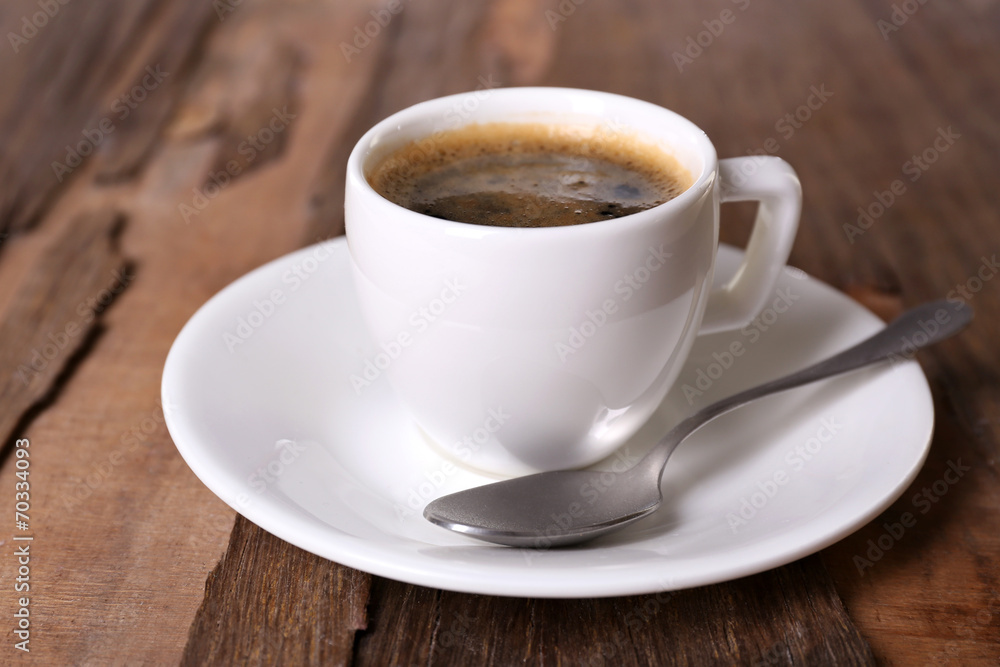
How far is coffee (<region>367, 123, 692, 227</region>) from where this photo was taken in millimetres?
1044

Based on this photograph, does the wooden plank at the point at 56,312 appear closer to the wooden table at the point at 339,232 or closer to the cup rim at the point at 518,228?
the wooden table at the point at 339,232

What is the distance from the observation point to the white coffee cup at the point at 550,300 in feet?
2.82

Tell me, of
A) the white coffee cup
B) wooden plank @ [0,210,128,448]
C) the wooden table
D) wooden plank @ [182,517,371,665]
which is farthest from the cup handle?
wooden plank @ [0,210,128,448]

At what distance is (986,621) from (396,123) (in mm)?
818

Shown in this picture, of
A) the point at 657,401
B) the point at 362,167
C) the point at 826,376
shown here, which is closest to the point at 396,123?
the point at 362,167

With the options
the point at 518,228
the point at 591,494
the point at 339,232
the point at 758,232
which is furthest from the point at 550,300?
the point at 339,232

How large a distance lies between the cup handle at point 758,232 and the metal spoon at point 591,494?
10cm

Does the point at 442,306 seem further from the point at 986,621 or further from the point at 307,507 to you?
the point at 986,621

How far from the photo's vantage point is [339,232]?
63.1 inches

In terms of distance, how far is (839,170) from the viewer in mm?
1824

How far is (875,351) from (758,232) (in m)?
0.20

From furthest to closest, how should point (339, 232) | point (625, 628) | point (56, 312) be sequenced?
point (339, 232), point (56, 312), point (625, 628)

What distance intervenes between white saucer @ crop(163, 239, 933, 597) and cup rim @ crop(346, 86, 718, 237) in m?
0.27

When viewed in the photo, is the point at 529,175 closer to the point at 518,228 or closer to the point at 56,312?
the point at 518,228
